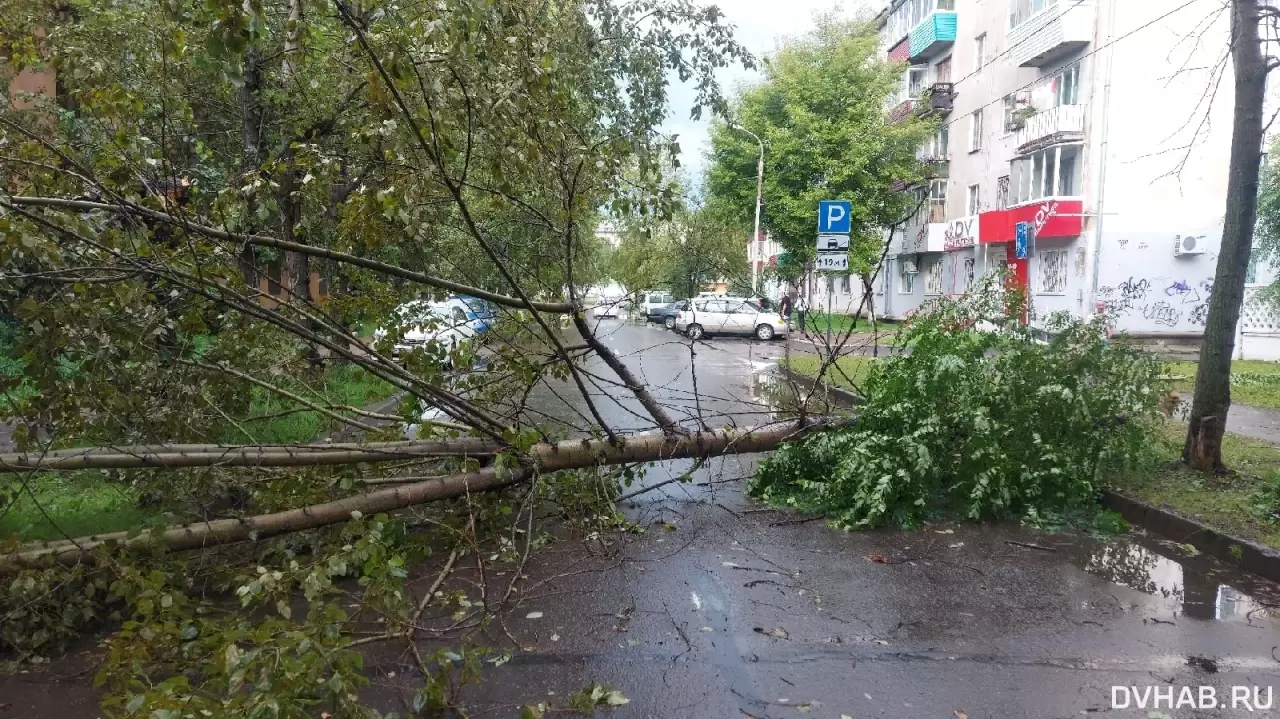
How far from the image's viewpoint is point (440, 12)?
15.7ft

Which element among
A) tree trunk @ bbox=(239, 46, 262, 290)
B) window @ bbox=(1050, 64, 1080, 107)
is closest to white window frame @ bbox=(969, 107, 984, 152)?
window @ bbox=(1050, 64, 1080, 107)

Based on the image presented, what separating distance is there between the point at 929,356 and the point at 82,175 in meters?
5.61

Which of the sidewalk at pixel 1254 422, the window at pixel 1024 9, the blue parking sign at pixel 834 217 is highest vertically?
the window at pixel 1024 9

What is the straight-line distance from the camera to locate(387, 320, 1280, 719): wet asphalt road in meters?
3.49

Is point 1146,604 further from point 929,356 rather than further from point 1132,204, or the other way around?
point 1132,204

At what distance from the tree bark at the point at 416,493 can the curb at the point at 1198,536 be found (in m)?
2.40

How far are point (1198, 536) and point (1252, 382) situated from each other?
10.8 metres

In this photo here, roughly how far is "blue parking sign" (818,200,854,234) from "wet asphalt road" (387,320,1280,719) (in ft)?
18.1

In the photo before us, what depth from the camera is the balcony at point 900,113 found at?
3194cm

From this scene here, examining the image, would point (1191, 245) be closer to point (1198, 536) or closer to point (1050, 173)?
point (1050, 173)

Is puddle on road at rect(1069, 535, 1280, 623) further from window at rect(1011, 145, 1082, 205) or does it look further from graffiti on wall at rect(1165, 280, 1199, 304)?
window at rect(1011, 145, 1082, 205)

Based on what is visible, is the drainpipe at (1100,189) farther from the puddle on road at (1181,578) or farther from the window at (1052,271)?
the puddle on road at (1181,578)

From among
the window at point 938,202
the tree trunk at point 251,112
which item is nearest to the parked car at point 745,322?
the window at point 938,202

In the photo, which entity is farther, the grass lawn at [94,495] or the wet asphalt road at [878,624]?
the grass lawn at [94,495]
